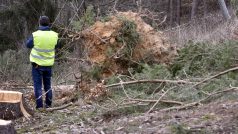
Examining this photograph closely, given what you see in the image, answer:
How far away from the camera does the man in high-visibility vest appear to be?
964cm

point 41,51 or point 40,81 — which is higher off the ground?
point 41,51

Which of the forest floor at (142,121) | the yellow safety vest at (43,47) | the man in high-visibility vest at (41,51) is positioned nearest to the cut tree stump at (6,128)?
the forest floor at (142,121)

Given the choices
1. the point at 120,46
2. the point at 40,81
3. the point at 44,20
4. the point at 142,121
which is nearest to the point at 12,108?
the point at 40,81

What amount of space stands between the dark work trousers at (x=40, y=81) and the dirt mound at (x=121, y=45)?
1.22 metres

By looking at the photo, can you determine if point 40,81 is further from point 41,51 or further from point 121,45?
point 121,45

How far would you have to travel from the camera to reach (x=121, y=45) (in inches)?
420

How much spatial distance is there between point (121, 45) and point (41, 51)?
1.74 metres

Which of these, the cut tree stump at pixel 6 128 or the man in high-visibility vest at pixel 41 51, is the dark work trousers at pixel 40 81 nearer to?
the man in high-visibility vest at pixel 41 51

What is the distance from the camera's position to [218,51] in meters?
10.1

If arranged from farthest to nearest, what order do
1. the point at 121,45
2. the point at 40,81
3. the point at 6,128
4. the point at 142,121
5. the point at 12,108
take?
1. the point at 121,45
2. the point at 40,81
3. the point at 12,108
4. the point at 142,121
5. the point at 6,128

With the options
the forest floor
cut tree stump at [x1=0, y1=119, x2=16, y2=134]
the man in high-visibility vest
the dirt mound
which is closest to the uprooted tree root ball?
the dirt mound

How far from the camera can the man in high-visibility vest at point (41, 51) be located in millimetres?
9641

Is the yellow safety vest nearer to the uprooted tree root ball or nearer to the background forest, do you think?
the background forest

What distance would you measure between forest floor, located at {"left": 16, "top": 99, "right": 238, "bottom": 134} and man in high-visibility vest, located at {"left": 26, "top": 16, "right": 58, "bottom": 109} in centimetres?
61
